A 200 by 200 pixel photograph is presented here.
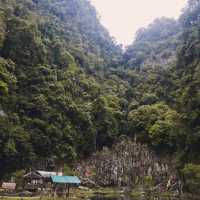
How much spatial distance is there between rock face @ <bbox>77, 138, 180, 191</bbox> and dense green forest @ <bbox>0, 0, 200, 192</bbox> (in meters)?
3.23

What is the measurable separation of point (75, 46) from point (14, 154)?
4961 centimetres

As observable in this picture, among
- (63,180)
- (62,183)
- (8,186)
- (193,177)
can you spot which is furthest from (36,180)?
(193,177)

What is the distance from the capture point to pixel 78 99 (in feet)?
248

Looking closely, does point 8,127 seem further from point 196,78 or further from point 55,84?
point 196,78

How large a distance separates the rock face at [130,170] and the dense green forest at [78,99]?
3.23 m

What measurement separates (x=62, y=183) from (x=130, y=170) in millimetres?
17924

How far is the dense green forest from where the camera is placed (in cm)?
5722

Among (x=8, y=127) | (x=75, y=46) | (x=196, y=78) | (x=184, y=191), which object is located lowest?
(x=184, y=191)

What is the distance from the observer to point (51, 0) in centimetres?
11488

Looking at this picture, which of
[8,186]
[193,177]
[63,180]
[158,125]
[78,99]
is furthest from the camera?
[78,99]

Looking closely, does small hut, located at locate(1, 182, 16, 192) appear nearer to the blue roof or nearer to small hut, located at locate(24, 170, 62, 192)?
small hut, located at locate(24, 170, 62, 192)

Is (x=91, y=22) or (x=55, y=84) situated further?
(x=91, y=22)

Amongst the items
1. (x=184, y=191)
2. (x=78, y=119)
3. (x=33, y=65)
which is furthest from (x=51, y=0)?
(x=184, y=191)

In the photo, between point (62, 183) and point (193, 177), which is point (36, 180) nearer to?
point (62, 183)
